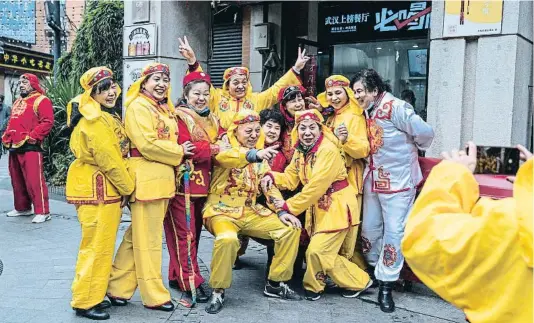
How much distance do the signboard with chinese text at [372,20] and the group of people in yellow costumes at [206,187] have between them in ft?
13.3

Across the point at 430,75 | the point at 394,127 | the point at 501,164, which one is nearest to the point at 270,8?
the point at 430,75

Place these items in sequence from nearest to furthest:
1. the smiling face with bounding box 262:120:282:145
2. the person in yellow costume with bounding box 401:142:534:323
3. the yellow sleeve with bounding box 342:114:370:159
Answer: the person in yellow costume with bounding box 401:142:534:323, the yellow sleeve with bounding box 342:114:370:159, the smiling face with bounding box 262:120:282:145

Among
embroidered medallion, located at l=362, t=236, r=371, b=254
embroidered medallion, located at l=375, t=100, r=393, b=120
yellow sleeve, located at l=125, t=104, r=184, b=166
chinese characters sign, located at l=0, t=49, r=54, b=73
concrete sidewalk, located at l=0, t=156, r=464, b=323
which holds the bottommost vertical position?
concrete sidewalk, located at l=0, t=156, r=464, b=323

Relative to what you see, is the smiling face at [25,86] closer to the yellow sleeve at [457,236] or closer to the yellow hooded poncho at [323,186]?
the yellow hooded poncho at [323,186]

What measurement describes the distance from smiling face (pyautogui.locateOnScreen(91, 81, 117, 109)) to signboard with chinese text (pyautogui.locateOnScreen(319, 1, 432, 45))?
18.3 feet

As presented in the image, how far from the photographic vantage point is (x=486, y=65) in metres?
5.74

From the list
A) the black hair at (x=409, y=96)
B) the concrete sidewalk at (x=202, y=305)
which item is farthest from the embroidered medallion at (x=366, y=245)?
the black hair at (x=409, y=96)

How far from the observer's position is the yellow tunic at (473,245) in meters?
1.37

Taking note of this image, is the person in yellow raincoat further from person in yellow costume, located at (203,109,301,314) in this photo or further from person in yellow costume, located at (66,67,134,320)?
person in yellow costume, located at (66,67,134,320)

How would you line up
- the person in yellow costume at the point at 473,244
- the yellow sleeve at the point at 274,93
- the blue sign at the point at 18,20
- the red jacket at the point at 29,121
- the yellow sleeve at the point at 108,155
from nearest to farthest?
the person in yellow costume at the point at 473,244 → the yellow sleeve at the point at 108,155 → the yellow sleeve at the point at 274,93 → the red jacket at the point at 29,121 → the blue sign at the point at 18,20

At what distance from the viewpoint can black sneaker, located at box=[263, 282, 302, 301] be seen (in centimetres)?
455

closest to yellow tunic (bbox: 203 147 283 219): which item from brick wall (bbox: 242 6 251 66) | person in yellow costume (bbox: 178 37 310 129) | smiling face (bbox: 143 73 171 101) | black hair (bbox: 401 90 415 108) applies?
smiling face (bbox: 143 73 171 101)

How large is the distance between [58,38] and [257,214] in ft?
31.7

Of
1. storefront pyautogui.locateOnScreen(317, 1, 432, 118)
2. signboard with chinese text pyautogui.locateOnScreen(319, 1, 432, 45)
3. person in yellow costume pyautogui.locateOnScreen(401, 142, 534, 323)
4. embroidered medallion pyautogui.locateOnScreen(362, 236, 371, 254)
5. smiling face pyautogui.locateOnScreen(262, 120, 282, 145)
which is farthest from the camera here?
storefront pyautogui.locateOnScreen(317, 1, 432, 118)
